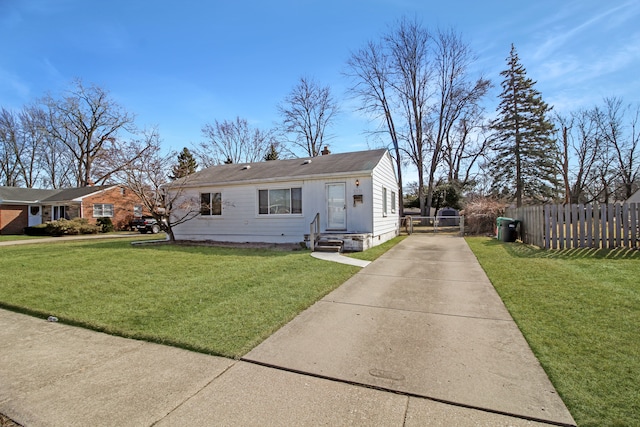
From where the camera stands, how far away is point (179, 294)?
5.39m

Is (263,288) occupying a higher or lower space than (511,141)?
lower

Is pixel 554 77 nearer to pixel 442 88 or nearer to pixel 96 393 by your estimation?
pixel 442 88

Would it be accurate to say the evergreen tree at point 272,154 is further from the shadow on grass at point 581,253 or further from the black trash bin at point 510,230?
the shadow on grass at point 581,253

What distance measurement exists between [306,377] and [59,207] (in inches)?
1365

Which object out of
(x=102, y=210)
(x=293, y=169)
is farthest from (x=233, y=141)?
(x=293, y=169)

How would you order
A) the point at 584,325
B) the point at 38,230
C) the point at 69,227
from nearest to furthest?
the point at 584,325 → the point at 69,227 → the point at 38,230

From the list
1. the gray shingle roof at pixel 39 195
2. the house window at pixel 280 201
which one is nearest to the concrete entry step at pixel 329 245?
the house window at pixel 280 201

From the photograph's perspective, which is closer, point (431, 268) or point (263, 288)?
point (263, 288)

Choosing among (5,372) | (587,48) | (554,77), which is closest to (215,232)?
(5,372)

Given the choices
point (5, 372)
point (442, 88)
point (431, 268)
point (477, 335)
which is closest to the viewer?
point (5, 372)

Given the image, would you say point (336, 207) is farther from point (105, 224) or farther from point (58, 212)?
point (58, 212)

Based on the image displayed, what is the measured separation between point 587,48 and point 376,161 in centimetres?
899

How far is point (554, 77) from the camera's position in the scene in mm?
15180

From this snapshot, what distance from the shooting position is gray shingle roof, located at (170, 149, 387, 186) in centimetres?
1222
